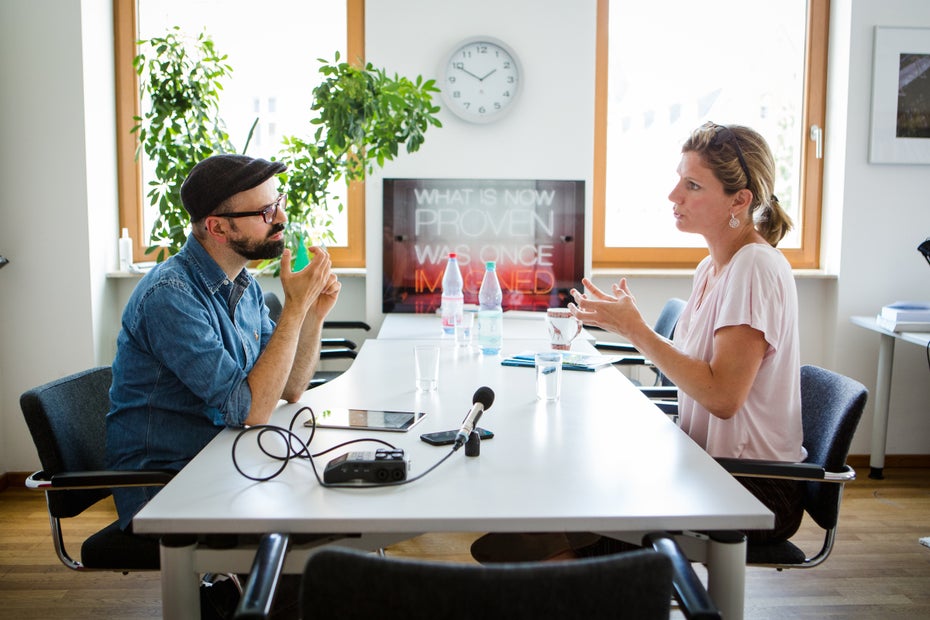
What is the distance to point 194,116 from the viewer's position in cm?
327

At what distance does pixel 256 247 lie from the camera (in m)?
1.99

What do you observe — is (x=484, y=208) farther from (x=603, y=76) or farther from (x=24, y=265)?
(x=24, y=265)

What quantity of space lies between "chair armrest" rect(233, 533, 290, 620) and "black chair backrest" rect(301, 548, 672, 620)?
0.15 metres

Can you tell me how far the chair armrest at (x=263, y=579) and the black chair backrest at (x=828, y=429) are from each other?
1228mm

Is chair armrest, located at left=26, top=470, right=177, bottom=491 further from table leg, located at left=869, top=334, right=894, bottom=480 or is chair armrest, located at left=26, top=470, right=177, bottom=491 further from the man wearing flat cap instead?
table leg, located at left=869, top=334, right=894, bottom=480

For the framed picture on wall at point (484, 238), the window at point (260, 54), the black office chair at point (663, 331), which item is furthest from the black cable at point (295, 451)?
the window at point (260, 54)

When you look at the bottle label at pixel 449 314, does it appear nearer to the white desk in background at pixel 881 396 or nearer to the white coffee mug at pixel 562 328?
the white coffee mug at pixel 562 328

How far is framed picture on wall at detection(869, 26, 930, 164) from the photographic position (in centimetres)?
379

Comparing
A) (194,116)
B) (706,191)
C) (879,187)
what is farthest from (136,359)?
(879,187)

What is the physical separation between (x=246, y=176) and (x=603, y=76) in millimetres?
2625

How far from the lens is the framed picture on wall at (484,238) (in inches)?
153

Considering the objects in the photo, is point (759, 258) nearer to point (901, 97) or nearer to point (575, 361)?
point (575, 361)

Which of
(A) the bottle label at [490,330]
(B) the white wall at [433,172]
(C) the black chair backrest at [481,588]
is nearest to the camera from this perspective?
(C) the black chair backrest at [481,588]

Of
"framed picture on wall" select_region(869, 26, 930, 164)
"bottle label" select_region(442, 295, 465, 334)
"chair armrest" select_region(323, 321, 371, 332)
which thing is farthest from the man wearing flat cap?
"framed picture on wall" select_region(869, 26, 930, 164)
